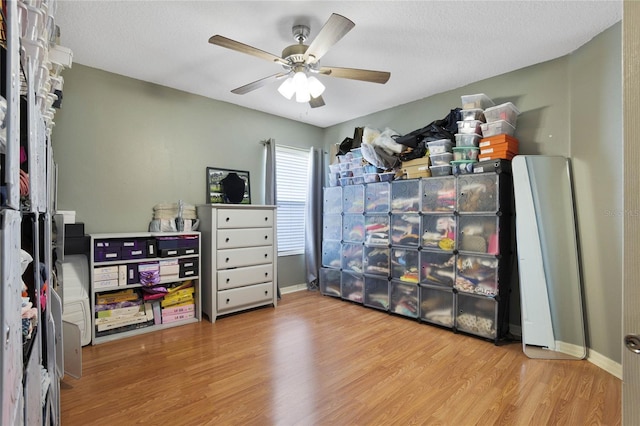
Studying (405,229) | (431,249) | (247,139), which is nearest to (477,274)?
(431,249)

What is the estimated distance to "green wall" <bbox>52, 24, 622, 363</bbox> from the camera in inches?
90.2

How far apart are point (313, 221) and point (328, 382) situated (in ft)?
8.69

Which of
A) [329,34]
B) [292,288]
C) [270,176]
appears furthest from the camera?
[292,288]

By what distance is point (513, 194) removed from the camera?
286 centimetres

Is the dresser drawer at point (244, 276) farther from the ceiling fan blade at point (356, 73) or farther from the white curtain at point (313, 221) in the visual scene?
the ceiling fan blade at point (356, 73)

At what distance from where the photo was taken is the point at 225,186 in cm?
376

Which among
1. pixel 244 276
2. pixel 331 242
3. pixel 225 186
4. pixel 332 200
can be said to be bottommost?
pixel 244 276

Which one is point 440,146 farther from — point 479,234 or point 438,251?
point 438,251

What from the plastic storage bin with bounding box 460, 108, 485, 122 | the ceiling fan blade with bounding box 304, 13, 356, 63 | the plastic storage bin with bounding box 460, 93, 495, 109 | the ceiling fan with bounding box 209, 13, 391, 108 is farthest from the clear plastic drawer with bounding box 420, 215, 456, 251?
the ceiling fan blade with bounding box 304, 13, 356, 63

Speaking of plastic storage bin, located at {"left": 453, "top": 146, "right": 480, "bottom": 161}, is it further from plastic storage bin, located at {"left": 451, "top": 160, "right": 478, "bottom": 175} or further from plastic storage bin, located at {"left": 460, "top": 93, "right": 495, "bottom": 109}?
plastic storage bin, located at {"left": 460, "top": 93, "right": 495, "bottom": 109}

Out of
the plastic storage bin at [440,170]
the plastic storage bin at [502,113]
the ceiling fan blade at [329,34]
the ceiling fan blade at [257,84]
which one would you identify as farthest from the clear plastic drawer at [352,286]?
the ceiling fan blade at [329,34]

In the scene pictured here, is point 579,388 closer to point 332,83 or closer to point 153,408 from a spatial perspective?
point 153,408

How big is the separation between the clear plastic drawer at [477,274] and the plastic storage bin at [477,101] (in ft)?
4.66

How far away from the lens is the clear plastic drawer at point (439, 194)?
300 centimetres
